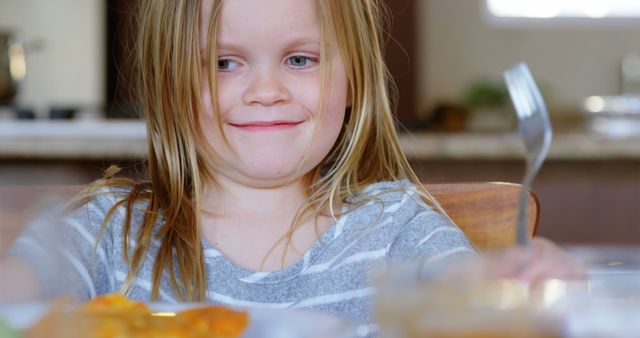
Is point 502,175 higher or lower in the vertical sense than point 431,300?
lower

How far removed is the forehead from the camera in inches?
37.2

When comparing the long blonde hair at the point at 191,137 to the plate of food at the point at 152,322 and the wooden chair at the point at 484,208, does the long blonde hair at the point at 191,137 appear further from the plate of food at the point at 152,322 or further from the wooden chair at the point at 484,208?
the plate of food at the point at 152,322

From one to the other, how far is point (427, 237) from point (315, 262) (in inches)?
4.8

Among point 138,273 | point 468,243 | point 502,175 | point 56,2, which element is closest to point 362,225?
point 468,243

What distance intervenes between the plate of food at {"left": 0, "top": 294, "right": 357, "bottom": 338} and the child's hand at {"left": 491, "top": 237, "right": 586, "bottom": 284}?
96 millimetres

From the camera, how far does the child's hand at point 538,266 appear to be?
0.40 m

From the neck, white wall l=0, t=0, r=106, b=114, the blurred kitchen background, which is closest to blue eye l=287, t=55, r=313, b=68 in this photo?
the neck

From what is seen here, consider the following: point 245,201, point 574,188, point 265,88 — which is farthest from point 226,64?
Result: point 574,188

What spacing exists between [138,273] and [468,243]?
0.34m

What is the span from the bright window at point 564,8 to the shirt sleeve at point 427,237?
5209 millimetres

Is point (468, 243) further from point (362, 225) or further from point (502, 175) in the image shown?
point (502, 175)

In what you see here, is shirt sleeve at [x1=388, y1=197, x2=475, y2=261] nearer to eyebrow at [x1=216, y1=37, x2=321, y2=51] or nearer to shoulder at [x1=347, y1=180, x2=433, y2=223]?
shoulder at [x1=347, y1=180, x2=433, y2=223]

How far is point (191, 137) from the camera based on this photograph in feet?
3.31

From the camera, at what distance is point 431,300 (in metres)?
0.37
